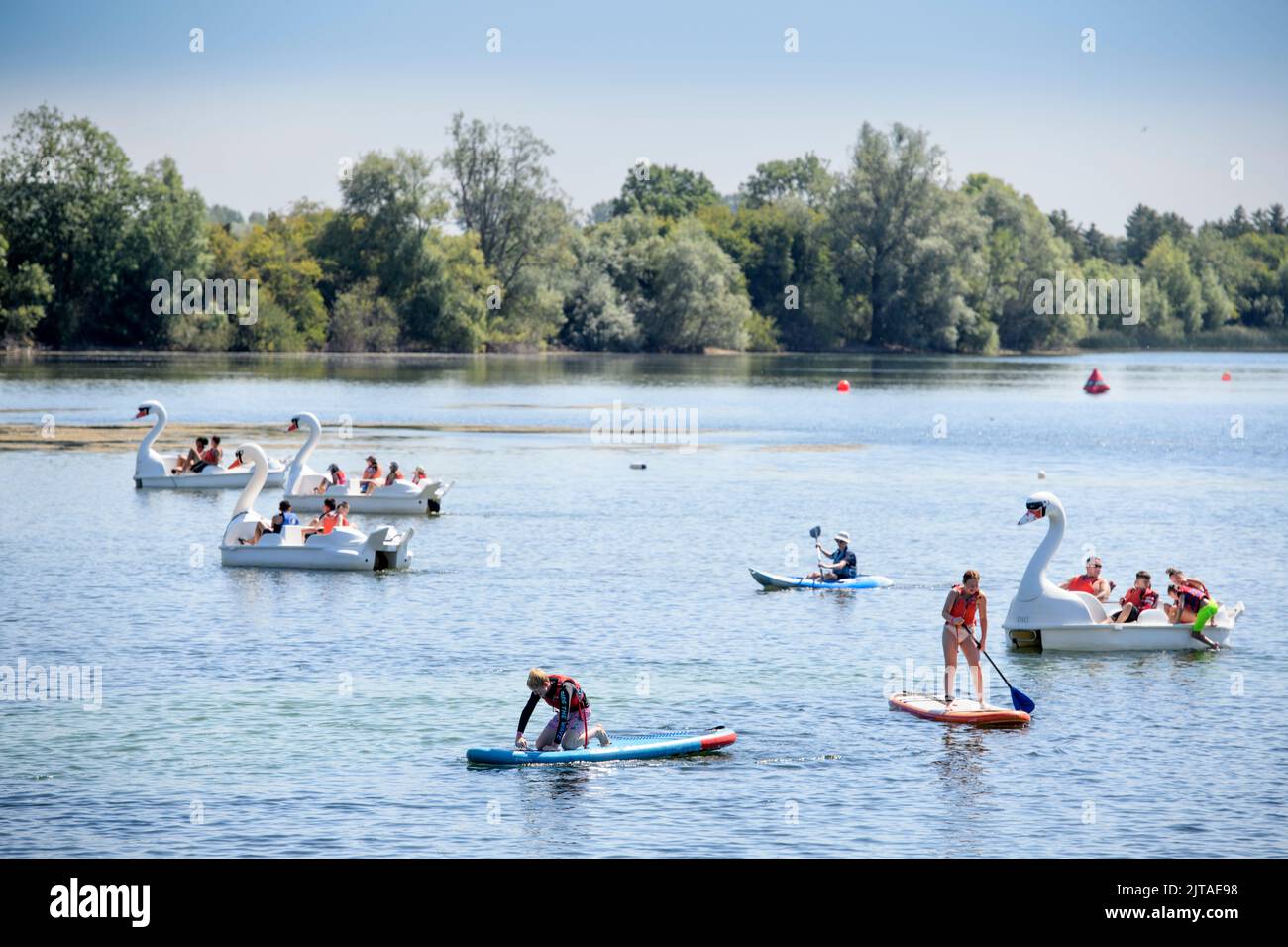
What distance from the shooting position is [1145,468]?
64.4m

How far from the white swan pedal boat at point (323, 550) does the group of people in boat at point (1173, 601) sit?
15260 mm

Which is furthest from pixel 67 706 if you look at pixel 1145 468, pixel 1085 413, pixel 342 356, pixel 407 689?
pixel 342 356

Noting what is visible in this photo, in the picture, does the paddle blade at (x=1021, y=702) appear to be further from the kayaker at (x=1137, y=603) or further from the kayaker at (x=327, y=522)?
the kayaker at (x=327, y=522)

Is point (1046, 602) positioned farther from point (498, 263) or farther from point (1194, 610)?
point (498, 263)

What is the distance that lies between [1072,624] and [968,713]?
5633 mm

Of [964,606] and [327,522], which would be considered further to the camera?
[327,522]

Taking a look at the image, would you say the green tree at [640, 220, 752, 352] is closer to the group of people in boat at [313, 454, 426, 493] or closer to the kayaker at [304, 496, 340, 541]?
the group of people in boat at [313, 454, 426, 493]

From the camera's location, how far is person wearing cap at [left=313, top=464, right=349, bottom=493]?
47.2 m

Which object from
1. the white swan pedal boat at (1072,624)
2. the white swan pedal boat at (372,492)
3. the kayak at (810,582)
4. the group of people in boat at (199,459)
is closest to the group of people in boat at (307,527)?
the white swan pedal boat at (372,492)

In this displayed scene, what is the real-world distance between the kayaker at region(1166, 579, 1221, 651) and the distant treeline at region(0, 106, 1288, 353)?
115442 millimetres

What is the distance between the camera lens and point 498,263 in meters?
152

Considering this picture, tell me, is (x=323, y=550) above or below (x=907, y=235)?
below

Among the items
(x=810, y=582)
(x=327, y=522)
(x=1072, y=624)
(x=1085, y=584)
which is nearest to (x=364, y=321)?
(x=327, y=522)
